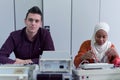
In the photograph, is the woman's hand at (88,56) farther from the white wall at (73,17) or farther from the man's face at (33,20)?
the white wall at (73,17)

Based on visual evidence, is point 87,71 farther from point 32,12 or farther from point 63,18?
point 63,18

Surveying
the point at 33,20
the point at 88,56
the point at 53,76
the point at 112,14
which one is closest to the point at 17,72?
the point at 53,76

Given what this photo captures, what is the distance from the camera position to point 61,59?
1.47m

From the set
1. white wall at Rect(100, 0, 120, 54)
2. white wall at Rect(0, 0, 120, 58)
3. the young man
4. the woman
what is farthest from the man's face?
white wall at Rect(100, 0, 120, 54)

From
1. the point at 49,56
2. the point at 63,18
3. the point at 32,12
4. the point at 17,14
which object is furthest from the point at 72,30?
the point at 49,56

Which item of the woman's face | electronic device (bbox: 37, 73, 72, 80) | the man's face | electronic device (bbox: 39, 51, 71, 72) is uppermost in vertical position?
the man's face

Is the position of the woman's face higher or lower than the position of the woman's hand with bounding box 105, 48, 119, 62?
higher

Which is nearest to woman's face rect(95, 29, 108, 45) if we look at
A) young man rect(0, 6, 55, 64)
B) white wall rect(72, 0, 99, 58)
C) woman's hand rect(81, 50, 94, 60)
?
woman's hand rect(81, 50, 94, 60)

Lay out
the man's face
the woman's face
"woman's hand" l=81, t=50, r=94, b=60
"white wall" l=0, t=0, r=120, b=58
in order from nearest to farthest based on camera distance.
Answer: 1. "woman's hand" l=81, t=50, r=94, b=60
2. the woman's face
3. the man's face
4. "white wall" l=0, t=0, r=120, b=58

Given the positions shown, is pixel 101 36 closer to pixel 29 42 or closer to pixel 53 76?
pixel 29 42

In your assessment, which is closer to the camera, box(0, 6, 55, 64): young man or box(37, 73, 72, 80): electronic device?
box(37, 73, 72, 80): electronic device

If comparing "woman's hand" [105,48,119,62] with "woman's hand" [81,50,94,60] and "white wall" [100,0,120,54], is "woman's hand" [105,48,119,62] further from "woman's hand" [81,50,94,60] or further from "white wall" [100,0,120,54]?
"white wall" [100,0,120,54]

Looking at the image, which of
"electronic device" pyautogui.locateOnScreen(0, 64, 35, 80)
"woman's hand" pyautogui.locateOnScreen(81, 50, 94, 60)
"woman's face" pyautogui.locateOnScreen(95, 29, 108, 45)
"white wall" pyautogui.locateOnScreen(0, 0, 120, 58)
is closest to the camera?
"electronic device" pyautogui.locateOnScreen(0, 64, 35, 80)

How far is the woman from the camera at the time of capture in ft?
6.52
